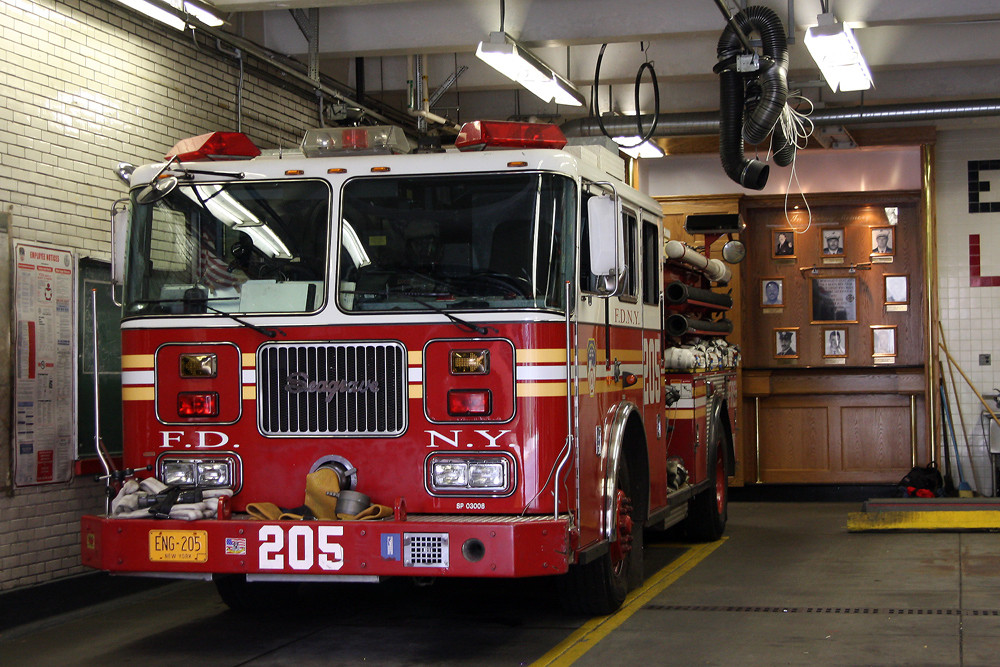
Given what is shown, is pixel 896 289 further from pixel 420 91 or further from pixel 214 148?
pixel 214 148

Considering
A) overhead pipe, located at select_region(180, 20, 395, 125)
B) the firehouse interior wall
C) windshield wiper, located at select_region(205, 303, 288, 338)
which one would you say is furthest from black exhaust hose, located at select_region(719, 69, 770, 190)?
windshield wiper, located at select_region(205, 303, 288, 338)

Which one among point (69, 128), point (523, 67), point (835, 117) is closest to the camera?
point (69, 128)

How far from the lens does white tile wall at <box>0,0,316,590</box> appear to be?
24.6 feet

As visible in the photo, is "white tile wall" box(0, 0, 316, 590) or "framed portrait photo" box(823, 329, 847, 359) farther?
"framed portrait photo" box(823, 329, 847, 359)

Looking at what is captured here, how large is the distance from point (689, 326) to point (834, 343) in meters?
5.53

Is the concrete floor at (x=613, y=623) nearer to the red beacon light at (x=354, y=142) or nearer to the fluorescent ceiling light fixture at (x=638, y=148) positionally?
the red beacon light at (x=354, y=142)

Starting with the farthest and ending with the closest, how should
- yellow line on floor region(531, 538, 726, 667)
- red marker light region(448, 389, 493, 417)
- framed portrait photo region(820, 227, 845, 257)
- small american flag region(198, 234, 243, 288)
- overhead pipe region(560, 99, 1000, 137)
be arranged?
framed portrait photo region(820, 227, 845, 257) < overhead pipe region(560, 99, 1000, 137) < small american flag region(198, 234, 243, 288) < yellow line on floor region(531, 538, 726, 667) < red marker light region(448, 389, 493, 417)

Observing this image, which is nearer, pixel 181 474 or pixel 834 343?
pixel 181 474

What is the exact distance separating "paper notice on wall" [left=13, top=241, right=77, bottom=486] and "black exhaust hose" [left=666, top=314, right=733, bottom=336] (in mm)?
4347

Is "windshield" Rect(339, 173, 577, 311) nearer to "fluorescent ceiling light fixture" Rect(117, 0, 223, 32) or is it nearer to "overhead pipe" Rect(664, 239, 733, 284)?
"fluorescent ceiling light fixture" Rect(117, 0, 223, 32)

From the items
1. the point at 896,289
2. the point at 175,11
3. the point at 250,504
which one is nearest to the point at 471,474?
the point at 250,504

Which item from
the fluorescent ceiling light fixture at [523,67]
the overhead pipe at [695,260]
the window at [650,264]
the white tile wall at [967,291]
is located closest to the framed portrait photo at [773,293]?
the white tile wall at [967,291]

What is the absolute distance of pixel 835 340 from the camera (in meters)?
14.7

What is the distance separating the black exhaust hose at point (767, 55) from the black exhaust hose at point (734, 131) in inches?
14.4
